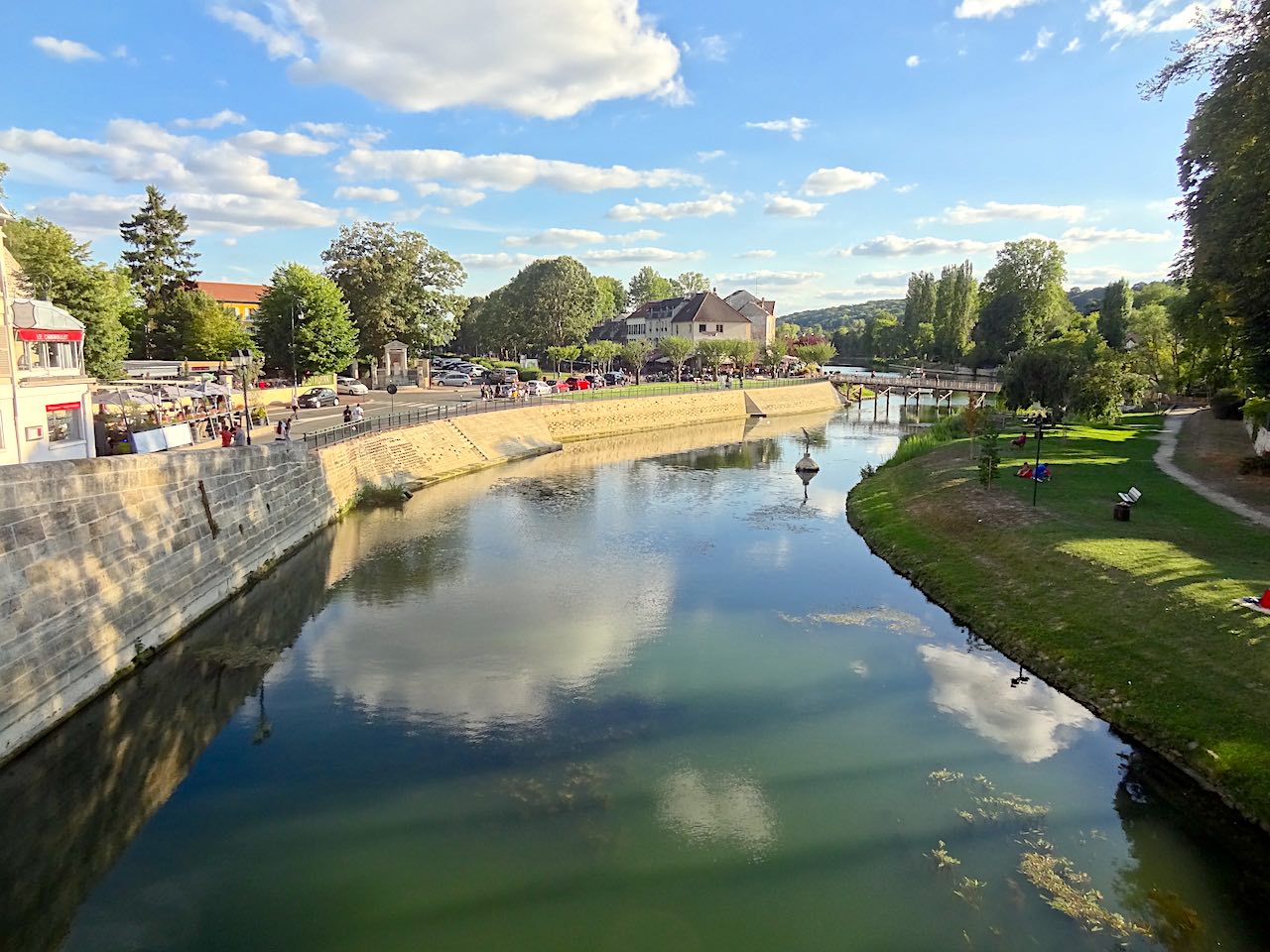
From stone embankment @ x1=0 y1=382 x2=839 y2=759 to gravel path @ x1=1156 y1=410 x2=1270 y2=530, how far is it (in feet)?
99.0

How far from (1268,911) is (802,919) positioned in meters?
6.43

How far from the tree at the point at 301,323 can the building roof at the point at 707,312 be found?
5929cm

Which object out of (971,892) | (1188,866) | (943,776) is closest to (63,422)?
(943,776)

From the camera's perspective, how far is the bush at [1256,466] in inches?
1158

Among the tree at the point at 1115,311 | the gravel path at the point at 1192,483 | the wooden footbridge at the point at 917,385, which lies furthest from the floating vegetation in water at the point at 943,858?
the tree at the point at 1115,311

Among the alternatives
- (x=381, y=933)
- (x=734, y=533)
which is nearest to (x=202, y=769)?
(x=381, y=933)

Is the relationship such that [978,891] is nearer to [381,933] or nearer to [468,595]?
[381,933]

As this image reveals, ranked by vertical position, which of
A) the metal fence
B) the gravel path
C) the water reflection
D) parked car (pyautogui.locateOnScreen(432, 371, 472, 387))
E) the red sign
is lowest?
the water reflection

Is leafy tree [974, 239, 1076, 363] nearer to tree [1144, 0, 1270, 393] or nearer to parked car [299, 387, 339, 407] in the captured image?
tree [1144, 0, 1270, 393]

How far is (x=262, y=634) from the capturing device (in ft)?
66.5

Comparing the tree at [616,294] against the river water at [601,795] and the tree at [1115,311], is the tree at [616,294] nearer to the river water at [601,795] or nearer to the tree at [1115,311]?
the tree at [1115,311]

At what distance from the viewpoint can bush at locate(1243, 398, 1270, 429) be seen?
3188 cm

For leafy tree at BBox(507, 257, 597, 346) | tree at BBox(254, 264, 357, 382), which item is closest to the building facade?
leafy tree at BBox(507, 257, 597, 346)

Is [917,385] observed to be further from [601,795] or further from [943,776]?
[601,795]
